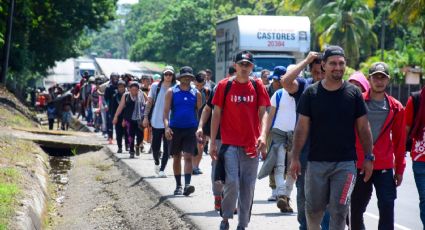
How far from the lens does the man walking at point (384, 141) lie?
28.9ft

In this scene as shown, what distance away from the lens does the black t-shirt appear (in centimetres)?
803

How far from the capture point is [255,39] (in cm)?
3062

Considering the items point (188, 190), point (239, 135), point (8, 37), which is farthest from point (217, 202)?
point (8, 37)

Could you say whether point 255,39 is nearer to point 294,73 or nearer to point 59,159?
point 59,159

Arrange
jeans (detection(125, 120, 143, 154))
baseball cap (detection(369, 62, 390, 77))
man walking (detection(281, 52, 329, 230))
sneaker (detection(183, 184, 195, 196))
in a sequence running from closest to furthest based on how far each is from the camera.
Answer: baseball cap (detection(369, 62, 390, 77)) → man walking (detection(281, 52, 329, 230)) → sneaker (detection(183, 184, 195, 196)) → jeans (detection(125, 120, 143, 154))

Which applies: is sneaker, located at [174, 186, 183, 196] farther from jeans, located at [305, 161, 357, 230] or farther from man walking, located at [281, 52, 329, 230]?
jeans, located at [305, 161, 357, 230]

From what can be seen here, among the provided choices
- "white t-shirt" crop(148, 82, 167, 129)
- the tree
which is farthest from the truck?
the tree

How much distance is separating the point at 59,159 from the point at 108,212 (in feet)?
31.5

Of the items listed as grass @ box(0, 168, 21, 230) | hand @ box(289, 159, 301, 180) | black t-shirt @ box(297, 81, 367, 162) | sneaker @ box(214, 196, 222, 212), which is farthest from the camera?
sneaker @ box(214, 196, 222, 212)

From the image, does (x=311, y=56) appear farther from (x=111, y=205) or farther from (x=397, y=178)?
(x=111, y=205)

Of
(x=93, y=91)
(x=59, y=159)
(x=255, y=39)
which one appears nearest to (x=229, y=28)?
(x=255, y=39)

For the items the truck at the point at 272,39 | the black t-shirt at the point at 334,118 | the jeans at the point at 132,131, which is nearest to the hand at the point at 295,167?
the black t-shirt at the point at 334,118

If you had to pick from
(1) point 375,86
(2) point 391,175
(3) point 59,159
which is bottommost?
(3) point 59,159

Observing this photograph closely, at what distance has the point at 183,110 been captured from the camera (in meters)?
13.9
